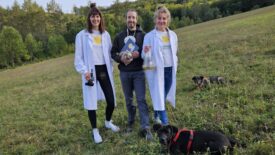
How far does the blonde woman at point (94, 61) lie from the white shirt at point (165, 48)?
101 cm

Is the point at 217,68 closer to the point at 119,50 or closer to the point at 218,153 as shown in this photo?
the point at 119,50

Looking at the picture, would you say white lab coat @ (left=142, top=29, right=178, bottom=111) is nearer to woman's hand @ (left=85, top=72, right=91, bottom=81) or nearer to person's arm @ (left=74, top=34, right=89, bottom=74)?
woman's hand @ (left=85, top=72, right=91, bottom=81)

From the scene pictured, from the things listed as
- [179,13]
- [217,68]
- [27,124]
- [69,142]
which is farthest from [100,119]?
[179,13]

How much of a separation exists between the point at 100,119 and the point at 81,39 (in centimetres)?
236

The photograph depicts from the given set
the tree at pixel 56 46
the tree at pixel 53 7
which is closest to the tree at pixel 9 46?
the tree at pixel 56 46

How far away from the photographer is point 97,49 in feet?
21.7

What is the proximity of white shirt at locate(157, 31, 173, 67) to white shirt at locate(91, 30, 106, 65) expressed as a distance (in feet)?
3.59

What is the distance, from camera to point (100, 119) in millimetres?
8227

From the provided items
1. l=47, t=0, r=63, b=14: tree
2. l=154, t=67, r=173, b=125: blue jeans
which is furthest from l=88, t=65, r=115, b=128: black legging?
l=47, t=0, r=63, b=14: tree

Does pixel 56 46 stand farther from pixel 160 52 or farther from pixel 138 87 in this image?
pixel 160 52

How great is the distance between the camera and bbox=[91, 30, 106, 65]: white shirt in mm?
6594

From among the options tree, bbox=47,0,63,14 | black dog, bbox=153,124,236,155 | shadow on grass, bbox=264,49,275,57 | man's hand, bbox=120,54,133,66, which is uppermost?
tree, bbox=47,0,63,14

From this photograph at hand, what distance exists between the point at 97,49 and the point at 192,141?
246 centimetres

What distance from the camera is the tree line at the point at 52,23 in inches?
2366
